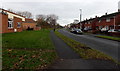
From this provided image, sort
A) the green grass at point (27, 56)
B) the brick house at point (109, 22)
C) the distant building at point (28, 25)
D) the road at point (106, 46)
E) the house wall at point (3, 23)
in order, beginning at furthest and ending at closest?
the distant building at point (28, 25)
the brick house at point (109, 22)
the house wall at point (3, 23)
the road at point (106, 46)
the green grass at point (27, 56)

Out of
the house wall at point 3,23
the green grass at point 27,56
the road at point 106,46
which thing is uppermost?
the house wall at point 3,23

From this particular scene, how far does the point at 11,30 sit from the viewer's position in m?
19.7

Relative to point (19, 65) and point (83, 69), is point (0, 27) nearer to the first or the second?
point (19, 65)

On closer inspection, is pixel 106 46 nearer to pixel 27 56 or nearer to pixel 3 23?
pixel 27 56

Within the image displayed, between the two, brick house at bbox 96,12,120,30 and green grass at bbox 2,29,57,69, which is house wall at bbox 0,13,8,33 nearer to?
green grass at bbox 2,29,57,69

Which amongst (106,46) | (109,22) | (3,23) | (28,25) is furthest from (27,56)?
(28,25)

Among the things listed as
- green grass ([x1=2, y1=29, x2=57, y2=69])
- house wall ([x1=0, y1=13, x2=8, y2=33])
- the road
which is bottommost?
the road

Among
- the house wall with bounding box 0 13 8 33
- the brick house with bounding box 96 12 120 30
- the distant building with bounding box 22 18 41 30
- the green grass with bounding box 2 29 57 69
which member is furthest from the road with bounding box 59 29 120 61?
the distant building with bounding box 22 18 41 30

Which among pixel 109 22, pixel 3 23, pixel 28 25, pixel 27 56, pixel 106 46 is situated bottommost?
pixel 106 46

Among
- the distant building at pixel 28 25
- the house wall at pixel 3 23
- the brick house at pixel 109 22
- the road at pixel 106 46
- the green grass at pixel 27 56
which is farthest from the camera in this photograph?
the distant building at pixel 28 25

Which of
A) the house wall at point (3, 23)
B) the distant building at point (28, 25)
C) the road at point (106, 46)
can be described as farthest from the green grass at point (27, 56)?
the distant building at point (28, 25)

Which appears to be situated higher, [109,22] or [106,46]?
[109,22]

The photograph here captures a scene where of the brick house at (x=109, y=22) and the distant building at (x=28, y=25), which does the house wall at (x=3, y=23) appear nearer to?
the distant building at (x=28, y=25)

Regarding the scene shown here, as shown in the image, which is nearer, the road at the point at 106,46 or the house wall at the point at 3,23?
the road at the point at 106,46
